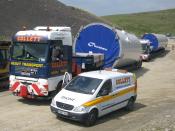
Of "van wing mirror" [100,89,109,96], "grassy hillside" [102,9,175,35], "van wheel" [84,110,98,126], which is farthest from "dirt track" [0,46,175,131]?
"grassy hillside" [102,9,175,35]

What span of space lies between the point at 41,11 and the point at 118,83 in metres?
55.7

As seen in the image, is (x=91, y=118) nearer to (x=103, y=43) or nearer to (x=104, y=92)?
(x=104, y=92)

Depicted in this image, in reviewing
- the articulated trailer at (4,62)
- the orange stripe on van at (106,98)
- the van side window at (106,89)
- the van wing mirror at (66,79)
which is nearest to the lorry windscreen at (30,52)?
the van wing mirror at (66,79)

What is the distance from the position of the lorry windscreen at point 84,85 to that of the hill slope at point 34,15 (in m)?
40.7

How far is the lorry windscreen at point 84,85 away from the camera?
50.5ft

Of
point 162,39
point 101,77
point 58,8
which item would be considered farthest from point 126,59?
point 58,8

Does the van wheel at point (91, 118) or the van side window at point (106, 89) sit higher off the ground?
the van side window at point (106, 89)

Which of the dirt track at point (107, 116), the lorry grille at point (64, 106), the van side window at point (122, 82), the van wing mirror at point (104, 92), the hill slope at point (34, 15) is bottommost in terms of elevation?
the dirt track at point (107, 116)

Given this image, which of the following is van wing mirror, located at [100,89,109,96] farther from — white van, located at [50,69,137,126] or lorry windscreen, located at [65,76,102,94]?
lorry windscreen, located at [65,76,102,94]

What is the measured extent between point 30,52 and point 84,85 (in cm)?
360

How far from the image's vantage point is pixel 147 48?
41406 millimetres

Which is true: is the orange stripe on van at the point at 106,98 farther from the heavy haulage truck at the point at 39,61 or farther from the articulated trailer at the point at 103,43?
the articulated trailer at the point at 103,43

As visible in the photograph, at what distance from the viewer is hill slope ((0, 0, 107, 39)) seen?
201 feet

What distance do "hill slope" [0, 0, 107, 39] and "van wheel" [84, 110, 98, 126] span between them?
42.1 meters
